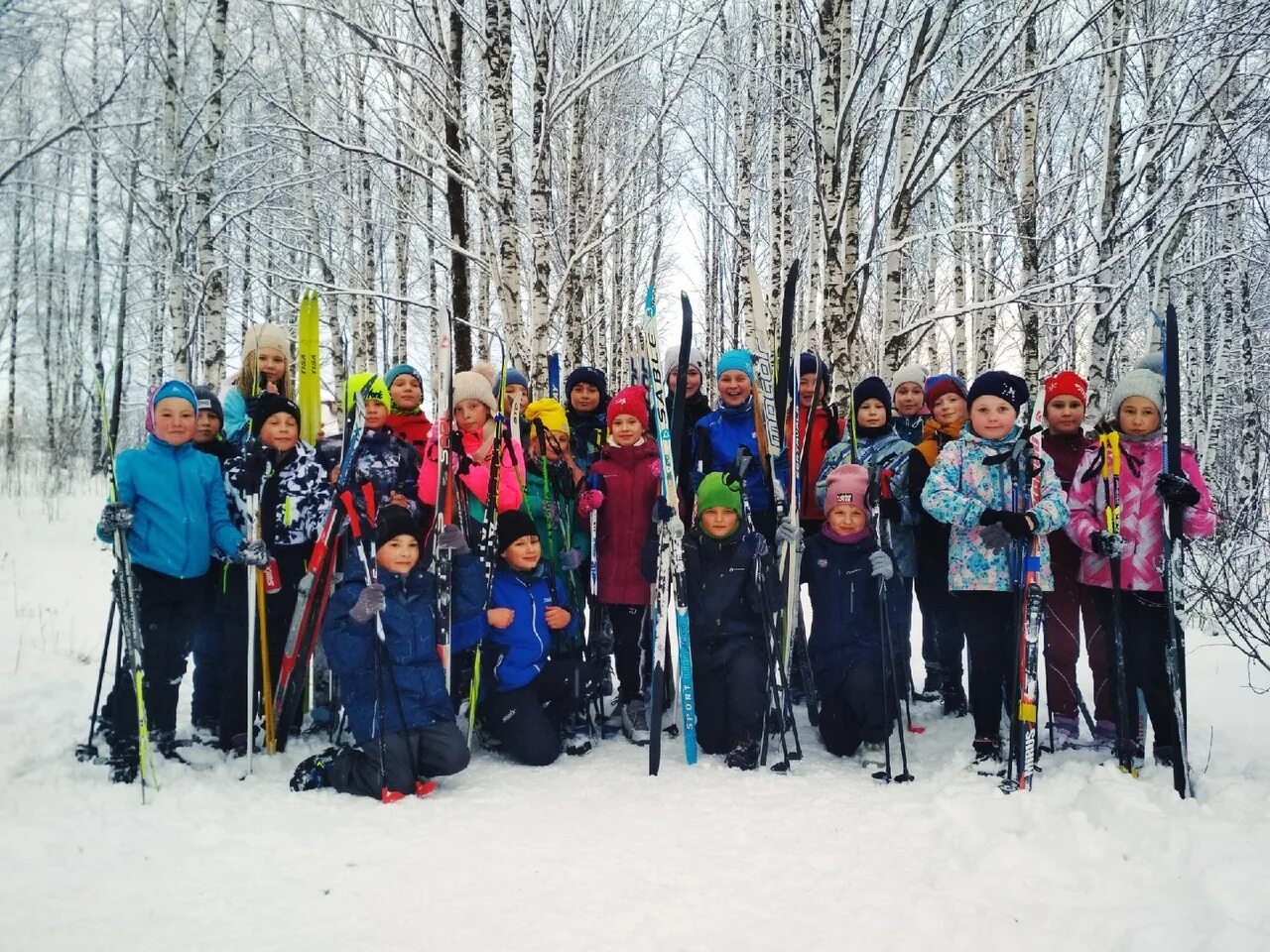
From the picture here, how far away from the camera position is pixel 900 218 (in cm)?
548

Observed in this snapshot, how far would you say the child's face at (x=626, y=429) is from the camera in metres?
4.18

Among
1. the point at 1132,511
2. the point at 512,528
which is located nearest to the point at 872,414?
the point at 1132,511

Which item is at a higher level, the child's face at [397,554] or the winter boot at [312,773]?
the child's face at [397,554]

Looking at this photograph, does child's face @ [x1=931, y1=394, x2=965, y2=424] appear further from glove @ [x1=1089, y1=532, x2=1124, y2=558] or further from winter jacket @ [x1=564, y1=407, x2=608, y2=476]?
winter jacket @ [x1=564, y1=407, x2=608, y2=476]

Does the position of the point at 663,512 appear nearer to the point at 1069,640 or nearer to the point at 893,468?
the point at 893,468

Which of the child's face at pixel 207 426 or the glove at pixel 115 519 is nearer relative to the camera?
the glove at pixel 115 519

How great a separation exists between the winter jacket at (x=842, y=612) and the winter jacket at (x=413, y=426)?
233cm

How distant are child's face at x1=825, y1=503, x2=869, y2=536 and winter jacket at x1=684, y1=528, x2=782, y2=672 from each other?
40 cm

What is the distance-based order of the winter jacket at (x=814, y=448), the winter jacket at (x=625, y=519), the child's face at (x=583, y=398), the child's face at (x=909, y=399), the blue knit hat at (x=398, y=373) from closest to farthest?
the winter jacket at (x=625, y=519) < the blue knit hat at (x=398, y=373) < the winter jacket at (x=814, y=448) < the child's face at (x=909, y=399) < the child's face at (x=583, y=398)

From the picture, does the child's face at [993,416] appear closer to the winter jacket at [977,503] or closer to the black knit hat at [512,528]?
the winter jacket at [977,503]

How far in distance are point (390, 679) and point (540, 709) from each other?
0.79 metres

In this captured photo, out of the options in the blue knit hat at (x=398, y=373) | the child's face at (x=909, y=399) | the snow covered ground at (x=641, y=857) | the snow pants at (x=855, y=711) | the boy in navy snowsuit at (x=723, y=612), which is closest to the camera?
the snow covered ground at (x=641, y=857)

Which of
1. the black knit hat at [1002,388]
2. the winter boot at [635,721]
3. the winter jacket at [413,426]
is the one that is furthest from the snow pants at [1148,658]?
the winter jacket at [413,426]

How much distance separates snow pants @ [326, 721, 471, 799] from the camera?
3.14m
